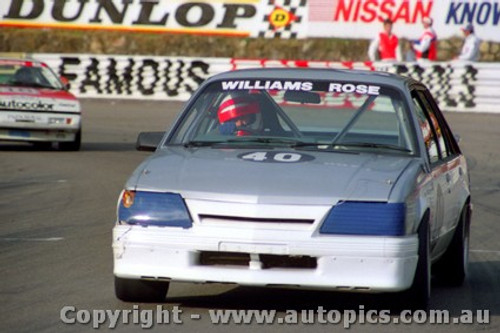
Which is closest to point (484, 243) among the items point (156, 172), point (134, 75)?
point (156, 172)

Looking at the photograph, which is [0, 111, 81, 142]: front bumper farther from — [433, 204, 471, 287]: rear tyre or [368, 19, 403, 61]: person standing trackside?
[433, 204, 471, 287]: rear tyre

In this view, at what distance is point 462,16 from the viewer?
1275 inches

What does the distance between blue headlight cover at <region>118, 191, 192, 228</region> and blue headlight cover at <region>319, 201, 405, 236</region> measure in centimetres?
72

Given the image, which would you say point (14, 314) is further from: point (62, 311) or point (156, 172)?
point (156, 172)

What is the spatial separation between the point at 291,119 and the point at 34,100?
11.3 meters

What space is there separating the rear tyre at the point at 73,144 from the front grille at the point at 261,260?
12.8m

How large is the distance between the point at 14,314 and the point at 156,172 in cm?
105

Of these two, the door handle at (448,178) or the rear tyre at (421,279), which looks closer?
the rear tyre at (421,279)

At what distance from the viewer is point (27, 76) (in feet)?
66.3

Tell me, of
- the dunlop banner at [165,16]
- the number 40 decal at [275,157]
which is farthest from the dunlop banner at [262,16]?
the number 40 decal at [275,157]

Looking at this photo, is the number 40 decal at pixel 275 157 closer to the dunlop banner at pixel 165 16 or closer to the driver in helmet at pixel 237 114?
the driver in helmet at pixel 237 114

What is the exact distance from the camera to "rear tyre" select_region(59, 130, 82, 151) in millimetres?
19516

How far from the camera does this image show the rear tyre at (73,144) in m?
19.5

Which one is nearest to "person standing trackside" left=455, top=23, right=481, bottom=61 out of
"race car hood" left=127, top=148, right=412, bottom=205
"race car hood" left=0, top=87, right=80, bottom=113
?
"race car hood" left=0, top=87, right=80, bottom=113
